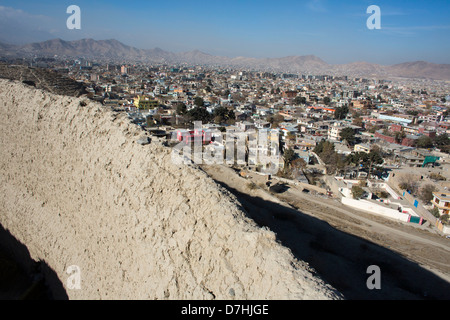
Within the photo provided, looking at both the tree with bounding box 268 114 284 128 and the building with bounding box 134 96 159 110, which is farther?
the building with bounding box 134 96 159 110

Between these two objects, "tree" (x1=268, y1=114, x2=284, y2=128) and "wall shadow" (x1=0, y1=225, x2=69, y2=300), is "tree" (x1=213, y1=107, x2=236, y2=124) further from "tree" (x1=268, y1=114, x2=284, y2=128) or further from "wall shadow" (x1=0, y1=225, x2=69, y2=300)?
"wall shadow" (x1=0, y1=225, x2=69, y2=300)

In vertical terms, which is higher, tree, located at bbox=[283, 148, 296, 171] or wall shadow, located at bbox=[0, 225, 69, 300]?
tree, located at bbox=[283, 148, 296, 171]

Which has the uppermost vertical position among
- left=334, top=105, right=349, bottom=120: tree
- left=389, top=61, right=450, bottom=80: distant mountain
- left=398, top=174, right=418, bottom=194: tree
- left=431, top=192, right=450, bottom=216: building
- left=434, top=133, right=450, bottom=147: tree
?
left=389, top=61, right=450, bottom=80: distant mountain

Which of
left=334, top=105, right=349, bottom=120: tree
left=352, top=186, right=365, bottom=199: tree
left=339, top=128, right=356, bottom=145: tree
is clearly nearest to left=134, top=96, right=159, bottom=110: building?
left=339, top=128, right=356, bottom=145: tree

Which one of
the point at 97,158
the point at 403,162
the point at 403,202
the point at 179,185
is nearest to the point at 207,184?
the point at 179,185

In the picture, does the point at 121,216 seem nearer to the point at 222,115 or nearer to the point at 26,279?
the point at 26,279

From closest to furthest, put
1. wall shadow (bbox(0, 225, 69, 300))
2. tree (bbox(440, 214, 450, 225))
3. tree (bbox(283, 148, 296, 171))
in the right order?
1. wall shadow (bbox(0, 225, 69, 300))
2. tree (bbox(440, 214, 450, 225))
3. tree (bbox(283, 148, 296, 171))
